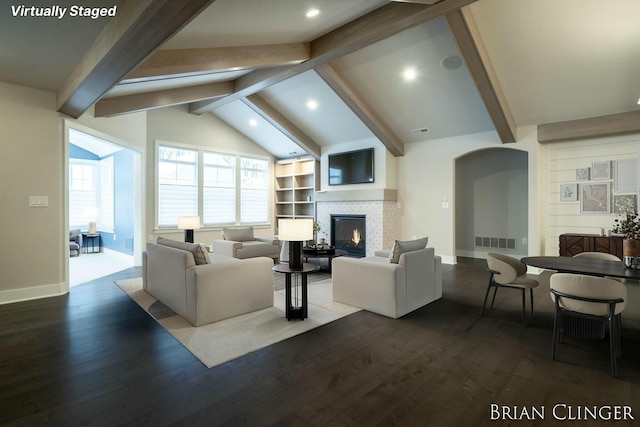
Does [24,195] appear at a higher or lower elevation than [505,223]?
higher

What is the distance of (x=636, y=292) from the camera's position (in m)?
4.70

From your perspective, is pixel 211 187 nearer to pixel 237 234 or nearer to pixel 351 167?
pixel 237 234

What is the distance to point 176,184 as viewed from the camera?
7.51m

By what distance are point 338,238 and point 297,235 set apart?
5058 mm

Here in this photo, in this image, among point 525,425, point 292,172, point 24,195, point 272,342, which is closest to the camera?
point 525,425

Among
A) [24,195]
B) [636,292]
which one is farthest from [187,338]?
[636,292]

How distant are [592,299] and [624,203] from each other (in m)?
4.38

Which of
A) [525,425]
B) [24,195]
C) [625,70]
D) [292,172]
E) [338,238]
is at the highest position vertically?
[625,70]

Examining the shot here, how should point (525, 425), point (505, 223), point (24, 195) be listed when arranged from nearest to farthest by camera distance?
point (525, 425) < point (24, 195) < point (505, 223)

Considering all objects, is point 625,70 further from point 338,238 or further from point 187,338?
point 187,338

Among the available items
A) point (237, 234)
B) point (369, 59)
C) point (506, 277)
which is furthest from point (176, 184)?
point (506, 277)

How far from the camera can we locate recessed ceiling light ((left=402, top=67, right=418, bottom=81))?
5314mm

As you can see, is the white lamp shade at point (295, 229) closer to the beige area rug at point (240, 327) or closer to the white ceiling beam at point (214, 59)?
the beige area rug at point (240, 327)

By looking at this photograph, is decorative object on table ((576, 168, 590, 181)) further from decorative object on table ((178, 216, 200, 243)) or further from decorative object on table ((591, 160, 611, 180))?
decorative object on table ((178, 216, 200, 243))
